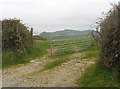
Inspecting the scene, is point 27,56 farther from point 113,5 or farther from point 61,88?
point 113,5

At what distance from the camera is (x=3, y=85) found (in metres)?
4.92

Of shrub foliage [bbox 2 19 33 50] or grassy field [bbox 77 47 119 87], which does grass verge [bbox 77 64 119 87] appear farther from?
shrub foliage [bbox 2 19 33 50]

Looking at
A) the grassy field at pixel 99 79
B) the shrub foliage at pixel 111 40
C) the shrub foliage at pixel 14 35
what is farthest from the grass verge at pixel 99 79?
the shrub foliage at pixel 14 35

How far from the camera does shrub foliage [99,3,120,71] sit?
3.98 m

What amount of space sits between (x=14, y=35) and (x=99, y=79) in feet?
23.3

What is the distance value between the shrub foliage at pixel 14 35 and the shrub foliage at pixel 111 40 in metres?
6.49

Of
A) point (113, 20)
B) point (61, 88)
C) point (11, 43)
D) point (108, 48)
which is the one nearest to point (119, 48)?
point (108, 48)

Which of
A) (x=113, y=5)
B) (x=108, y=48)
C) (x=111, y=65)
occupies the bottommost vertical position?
(x=111, y=65)

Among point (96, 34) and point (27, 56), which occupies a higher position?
point (96, 34)

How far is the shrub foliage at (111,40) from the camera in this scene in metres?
3.98

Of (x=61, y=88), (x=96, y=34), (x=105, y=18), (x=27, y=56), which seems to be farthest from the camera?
(x=27, y=56)

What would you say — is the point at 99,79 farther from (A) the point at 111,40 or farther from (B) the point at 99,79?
(A) the point at 111,40

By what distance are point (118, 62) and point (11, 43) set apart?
746 centimetres

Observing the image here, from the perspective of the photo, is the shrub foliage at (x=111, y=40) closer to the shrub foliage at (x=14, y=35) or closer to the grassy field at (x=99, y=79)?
the grassy field at (x=99, y=79)
